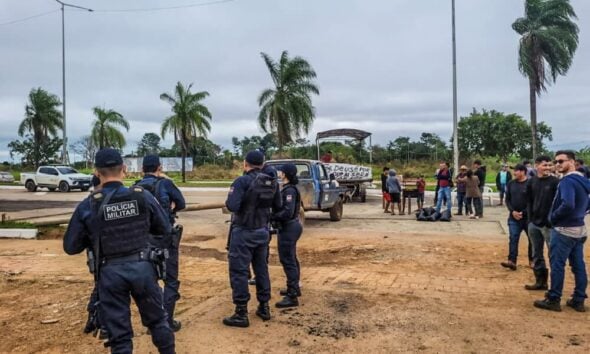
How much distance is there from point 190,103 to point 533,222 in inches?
1384

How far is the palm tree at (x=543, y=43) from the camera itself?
25422 millimetres

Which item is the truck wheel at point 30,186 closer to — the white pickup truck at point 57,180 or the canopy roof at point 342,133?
the white pickup truck at point 57,180

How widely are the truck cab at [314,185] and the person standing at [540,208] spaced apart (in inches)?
238

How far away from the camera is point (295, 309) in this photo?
5.46 m

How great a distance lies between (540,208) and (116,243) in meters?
5.05

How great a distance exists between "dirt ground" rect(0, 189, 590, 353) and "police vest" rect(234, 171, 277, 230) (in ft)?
3.39

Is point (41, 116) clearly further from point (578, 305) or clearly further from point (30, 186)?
point (578, 305)

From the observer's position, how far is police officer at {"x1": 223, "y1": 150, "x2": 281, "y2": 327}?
4.91m

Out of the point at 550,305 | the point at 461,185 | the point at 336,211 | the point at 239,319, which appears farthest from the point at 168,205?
the point at 461,185

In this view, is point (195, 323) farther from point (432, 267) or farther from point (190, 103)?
point (190, 103)

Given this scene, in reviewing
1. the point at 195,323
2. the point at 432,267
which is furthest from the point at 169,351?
the point at 432,267

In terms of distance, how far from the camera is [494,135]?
146 ft

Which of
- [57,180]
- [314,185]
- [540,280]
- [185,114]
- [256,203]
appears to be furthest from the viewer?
[185,114]

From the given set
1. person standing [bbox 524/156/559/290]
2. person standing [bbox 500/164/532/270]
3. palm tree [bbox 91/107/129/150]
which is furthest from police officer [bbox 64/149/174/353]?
palm tree [bbox 91/107/129/150]
